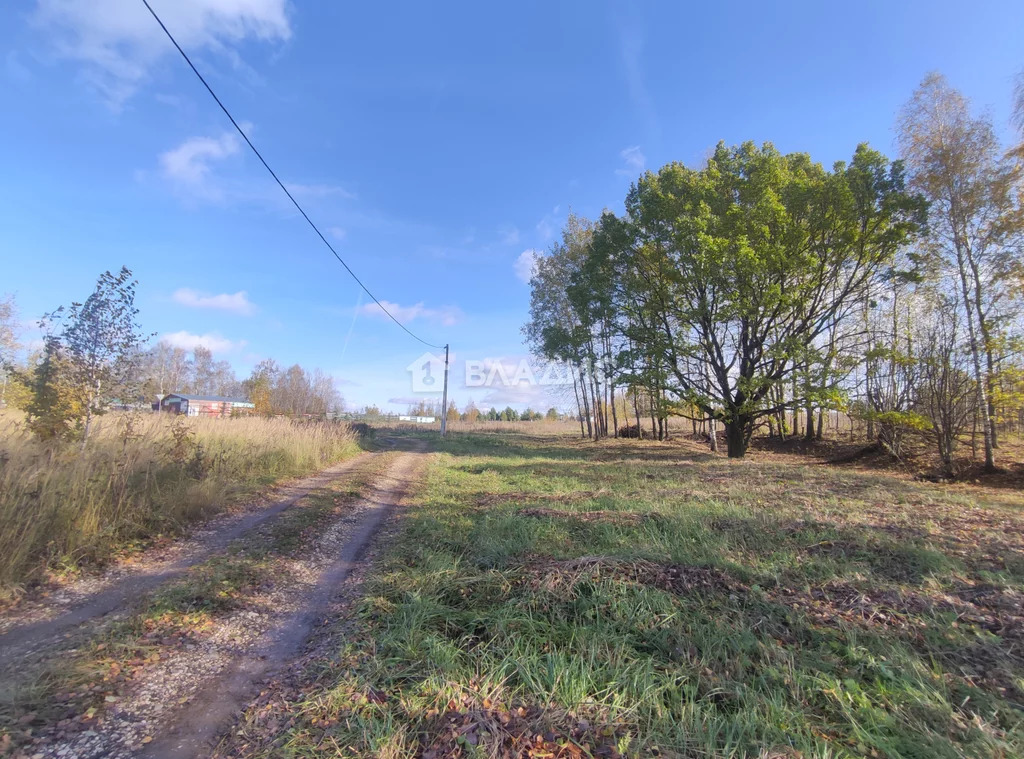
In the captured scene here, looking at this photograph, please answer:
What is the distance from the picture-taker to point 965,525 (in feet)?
19.8

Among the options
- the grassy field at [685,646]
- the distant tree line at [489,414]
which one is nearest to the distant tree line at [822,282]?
the grassy field at [685,646]

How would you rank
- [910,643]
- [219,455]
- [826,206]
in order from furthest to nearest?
[826,206], [219,455], [910,643]

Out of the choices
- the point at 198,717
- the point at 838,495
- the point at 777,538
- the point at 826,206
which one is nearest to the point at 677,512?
the point at 777,538

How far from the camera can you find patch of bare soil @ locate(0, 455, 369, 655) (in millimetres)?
3086

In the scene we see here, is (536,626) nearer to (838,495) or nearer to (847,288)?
(838,495)

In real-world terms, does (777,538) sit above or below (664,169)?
below

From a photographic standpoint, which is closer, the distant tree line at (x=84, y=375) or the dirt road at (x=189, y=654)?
the dirt road at (x=189, y=654)

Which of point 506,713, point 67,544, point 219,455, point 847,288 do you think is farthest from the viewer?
point 847,288

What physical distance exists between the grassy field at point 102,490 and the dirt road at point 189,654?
68 cm

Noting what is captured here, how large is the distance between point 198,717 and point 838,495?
33.0 feet

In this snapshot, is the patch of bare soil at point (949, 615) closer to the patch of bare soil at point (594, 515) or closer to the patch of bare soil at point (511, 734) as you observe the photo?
the patch of bare soil at point (511, 734)

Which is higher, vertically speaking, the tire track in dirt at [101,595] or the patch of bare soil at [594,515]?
the patch of bare soil at [594,515]

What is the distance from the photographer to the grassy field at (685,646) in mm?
2158

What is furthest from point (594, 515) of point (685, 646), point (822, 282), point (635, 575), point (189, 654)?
point (822, 282)
